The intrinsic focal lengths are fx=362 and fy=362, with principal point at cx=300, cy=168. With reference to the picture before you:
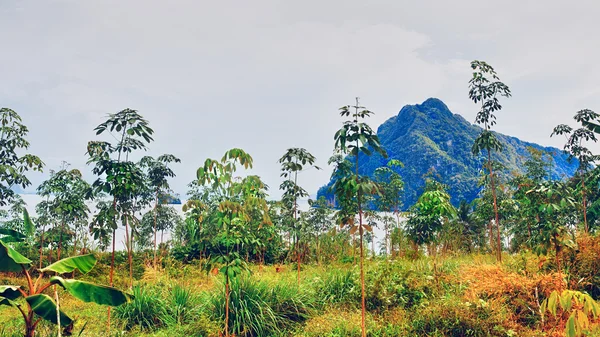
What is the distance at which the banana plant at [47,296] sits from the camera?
3129mm

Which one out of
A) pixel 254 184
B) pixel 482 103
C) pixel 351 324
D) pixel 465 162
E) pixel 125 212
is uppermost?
pixel 465 162

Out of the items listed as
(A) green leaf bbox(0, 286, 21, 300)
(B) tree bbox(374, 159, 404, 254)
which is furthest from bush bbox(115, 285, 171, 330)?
(B) tree bbox(374, 159, 404, 254)

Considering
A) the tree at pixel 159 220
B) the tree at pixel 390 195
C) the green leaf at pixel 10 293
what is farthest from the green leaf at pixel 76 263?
the tree at pixel 390 195

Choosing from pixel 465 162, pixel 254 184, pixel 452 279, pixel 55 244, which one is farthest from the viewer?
pixel 465 162

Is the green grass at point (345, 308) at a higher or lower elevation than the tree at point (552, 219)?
lower

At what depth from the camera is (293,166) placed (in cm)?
711

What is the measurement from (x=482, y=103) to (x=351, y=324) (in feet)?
20.9

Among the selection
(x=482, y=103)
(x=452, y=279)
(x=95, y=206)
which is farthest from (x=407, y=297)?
(x=95, y=206)

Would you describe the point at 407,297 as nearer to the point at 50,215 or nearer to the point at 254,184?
the point at 254,184

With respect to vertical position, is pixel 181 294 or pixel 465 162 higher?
pixel 465 162

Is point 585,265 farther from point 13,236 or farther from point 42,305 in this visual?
point 13,236

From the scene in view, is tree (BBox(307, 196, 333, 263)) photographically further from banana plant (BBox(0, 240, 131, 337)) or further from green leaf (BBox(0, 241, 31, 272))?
green leaf (BBox(0, 241, 31, 272))

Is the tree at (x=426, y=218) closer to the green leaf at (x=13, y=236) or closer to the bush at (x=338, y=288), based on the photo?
the bush at (x=338, y=288)

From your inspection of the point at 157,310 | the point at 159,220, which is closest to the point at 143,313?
the point at 157,310
